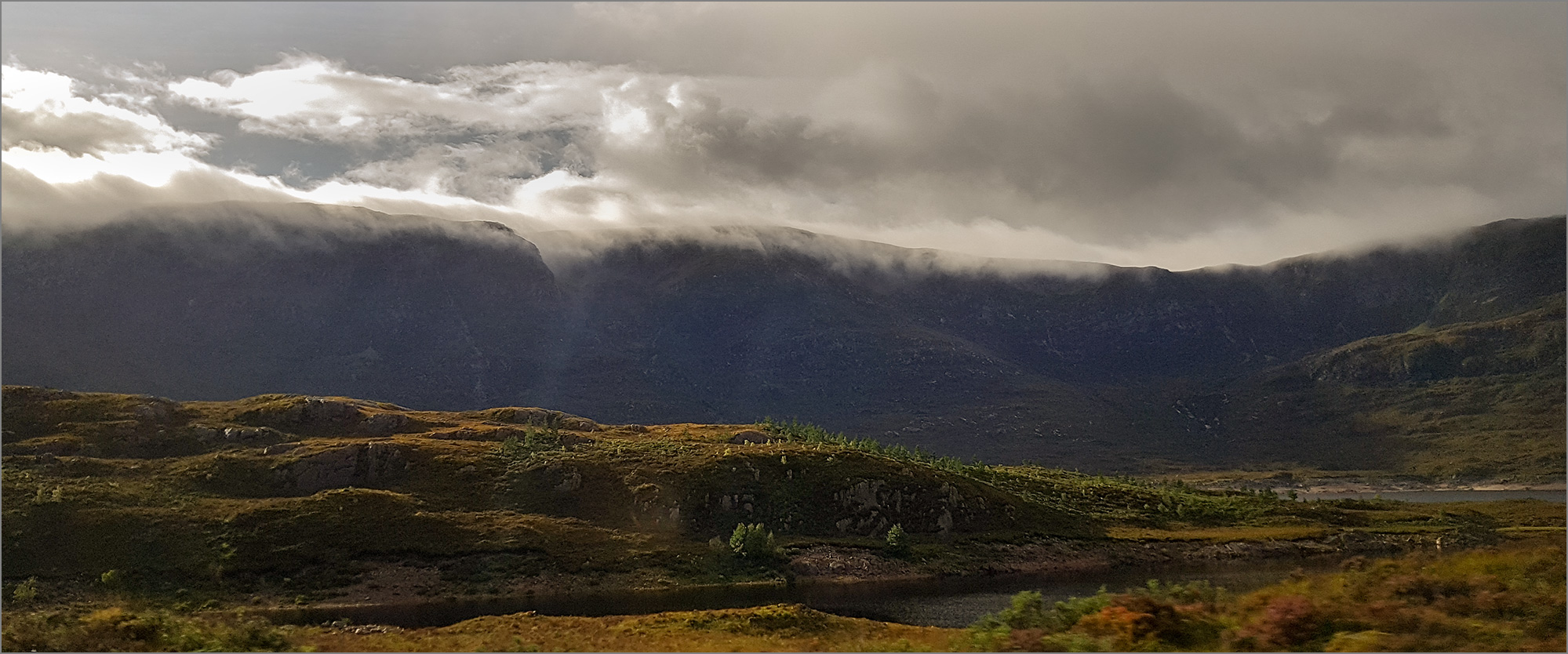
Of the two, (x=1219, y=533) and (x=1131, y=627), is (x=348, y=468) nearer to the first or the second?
(x=1131, y=627)

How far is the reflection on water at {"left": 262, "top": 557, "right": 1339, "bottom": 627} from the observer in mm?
63500

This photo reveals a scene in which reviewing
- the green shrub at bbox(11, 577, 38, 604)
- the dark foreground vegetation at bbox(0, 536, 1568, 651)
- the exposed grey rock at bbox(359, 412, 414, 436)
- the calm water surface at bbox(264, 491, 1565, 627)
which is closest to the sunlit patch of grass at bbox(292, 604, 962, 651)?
the dark foreground vegetation at bbox(0, 536, 1568, 651)

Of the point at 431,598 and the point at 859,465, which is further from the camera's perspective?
the point at 859,465

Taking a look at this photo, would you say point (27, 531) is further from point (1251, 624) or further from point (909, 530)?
point (1251, 624)

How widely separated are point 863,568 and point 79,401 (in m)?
97.7

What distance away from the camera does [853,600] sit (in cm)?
7119

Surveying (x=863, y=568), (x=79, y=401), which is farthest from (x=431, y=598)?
(x=79, y=401)

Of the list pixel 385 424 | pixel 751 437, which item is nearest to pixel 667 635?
pixel 385 424

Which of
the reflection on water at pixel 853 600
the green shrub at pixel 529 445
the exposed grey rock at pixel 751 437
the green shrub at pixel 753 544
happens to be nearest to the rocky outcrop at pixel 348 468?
the green shrub at pixel 529 445

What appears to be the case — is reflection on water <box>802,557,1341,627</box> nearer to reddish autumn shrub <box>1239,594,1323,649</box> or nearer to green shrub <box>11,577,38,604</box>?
reddish autumn shrub <box>1239,594,1323,649</box>

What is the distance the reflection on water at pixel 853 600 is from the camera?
208ft

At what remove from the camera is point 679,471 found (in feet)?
334

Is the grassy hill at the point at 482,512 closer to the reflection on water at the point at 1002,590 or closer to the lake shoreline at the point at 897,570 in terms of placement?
the lake shoreline at the point at 897,570

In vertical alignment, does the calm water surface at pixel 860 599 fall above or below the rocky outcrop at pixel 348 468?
below
